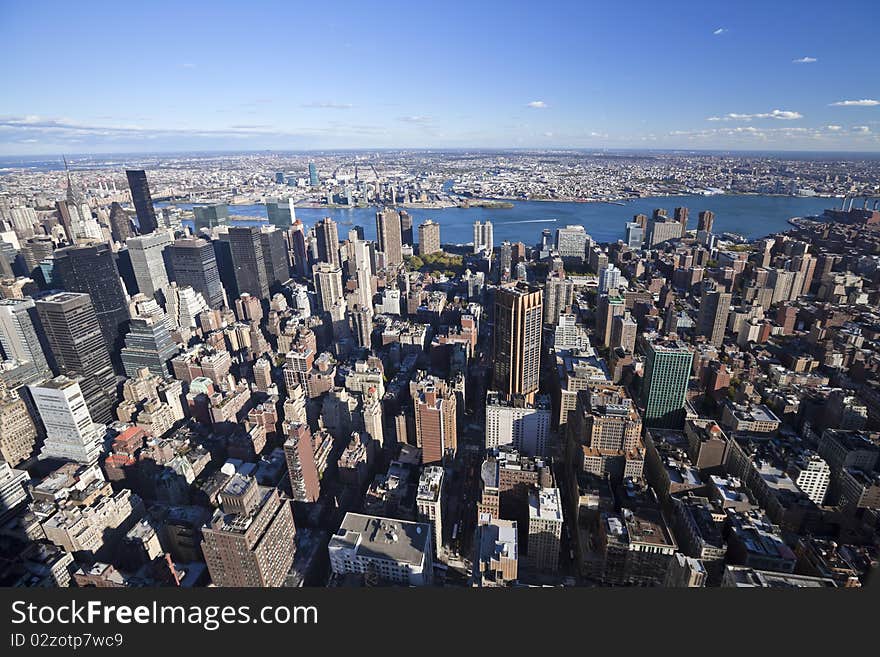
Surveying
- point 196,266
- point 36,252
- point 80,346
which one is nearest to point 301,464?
point 80,346

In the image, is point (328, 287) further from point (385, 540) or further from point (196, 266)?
point (385, 540)

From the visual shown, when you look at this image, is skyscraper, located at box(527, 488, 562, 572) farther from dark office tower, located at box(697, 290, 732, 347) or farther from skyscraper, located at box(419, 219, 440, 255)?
skyscraper, located at box(419, 219, 440, 255)

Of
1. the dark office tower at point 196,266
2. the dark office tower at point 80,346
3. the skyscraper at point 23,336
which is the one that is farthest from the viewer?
the dark office tower at point 196,266

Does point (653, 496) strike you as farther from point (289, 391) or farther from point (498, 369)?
point (289, 391)

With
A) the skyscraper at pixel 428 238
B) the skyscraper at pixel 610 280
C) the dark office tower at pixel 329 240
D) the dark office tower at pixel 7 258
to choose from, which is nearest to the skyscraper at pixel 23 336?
the dark office tower at pixel 7 258

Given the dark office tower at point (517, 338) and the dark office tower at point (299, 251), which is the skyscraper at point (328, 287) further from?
the dark office tower at point (517, 338)
